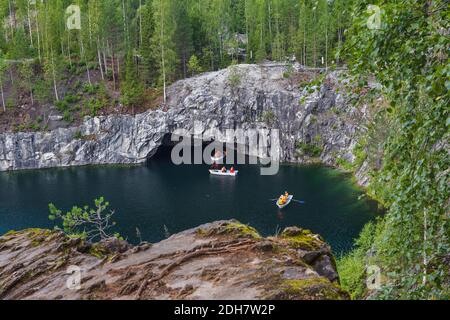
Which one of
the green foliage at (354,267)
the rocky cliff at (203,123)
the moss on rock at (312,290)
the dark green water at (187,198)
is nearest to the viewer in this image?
the moss on rock at (312,290)

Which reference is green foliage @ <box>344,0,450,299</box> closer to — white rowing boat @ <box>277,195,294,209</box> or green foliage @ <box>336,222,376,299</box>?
green foliage @ <box>336,222,376,299</box>

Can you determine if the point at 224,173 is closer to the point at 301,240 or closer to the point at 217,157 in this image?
the point at 217,157

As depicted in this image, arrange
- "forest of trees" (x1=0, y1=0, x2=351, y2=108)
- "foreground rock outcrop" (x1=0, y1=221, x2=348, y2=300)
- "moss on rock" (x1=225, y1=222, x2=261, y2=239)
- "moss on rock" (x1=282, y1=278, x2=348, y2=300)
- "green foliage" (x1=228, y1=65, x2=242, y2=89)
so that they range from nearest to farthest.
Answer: "moss on rock" (x1=282, y1=278, x2=348, y2=300), "foreground rock outcrop" (x1=0, y1=221, x2=348, y2=300), "moss on rock" (x1=225, y1=222, x2=261, y2=239), "green foliage" (x1=228, y1=65, x2=242, y2=89), "forest of trees" (x1=0, y1=0, x2=351, y2=108)

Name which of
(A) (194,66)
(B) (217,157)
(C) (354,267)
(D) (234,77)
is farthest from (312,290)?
(A) (194,66)

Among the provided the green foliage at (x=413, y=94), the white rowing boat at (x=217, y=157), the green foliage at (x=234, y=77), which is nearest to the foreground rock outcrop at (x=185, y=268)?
the green foliage at (x=413, y=94)

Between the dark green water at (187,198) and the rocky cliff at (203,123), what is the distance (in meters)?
2.87

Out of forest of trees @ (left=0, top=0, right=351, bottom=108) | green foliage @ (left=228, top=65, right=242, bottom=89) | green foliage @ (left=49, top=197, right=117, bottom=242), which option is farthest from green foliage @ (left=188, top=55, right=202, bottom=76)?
green foliage @ (left=49, top=197, right=117, bottom=242)

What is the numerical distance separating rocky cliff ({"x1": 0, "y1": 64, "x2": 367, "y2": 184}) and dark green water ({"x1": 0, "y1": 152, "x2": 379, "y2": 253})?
2.87 metres

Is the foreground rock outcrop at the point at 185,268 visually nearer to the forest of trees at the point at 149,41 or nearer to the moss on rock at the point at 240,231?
the moss on rock at the point at 240,231

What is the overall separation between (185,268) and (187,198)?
28570 millimetres

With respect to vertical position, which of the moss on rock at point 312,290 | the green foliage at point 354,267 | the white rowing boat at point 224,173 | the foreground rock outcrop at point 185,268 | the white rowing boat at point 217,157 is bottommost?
the green foliage at point 354,267

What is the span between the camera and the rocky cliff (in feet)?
168

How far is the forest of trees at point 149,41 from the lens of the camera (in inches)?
2180

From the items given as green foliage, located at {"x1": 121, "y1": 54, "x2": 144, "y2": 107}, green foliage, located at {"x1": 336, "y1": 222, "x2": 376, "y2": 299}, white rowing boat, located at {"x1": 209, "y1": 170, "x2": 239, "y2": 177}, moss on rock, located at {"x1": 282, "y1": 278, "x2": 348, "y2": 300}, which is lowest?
green foliage, located at {"x1": 336, "y1": 222, "x2": 376, "y2": 299}
